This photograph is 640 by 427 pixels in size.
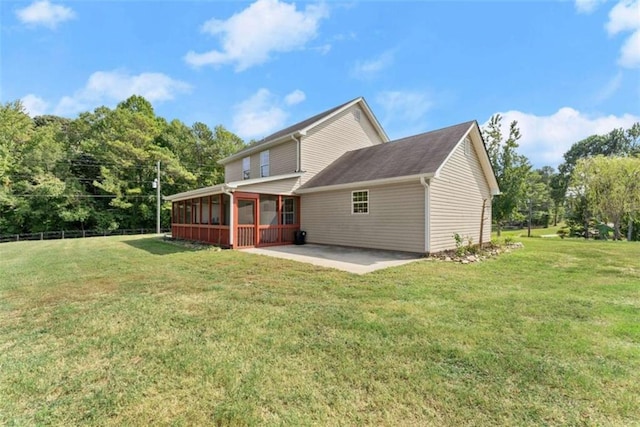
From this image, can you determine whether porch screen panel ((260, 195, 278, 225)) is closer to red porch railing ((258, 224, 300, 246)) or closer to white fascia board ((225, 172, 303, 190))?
red porch railing ((258, 224, 300, 246))

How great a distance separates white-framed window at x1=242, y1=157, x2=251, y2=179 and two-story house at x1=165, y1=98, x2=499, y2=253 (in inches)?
69.3

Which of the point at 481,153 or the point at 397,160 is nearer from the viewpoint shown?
the point at 397,160

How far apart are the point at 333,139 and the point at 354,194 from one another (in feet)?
16.9

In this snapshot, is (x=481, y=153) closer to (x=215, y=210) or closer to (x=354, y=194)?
(x=354, y=194)

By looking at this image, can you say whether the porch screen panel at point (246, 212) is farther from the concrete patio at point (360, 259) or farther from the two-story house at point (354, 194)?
the concrete patio at point (360, 259)

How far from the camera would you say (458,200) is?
1137 centimetres

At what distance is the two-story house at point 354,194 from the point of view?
10117mm

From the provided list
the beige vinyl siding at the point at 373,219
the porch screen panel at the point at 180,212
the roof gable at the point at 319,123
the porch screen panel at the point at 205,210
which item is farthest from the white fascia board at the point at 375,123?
the porch screen panel at the point at 180,212

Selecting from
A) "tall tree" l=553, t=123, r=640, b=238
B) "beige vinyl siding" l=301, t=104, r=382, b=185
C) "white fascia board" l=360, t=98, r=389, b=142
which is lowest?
"beige vinyl siding" l=301, t=104, r=382, b=185

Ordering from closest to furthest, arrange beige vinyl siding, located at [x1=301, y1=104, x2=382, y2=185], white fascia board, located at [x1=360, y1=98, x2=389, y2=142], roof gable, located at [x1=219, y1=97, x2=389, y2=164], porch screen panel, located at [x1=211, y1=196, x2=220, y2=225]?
porch screen panel, located at [x1=211, y1=196, x2=220, y2=225], roof gable, located at [x1=219, y1=97, x2=389, y2=164], beige vinyl siding, located at [x1=301, y1=104, x2=382, y2=185], white fascia board, located at [x1=360, y1=98, x2=389, y2=142]

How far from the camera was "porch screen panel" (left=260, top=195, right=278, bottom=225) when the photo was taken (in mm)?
13113

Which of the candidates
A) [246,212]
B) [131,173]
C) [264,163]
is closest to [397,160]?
[246,212]

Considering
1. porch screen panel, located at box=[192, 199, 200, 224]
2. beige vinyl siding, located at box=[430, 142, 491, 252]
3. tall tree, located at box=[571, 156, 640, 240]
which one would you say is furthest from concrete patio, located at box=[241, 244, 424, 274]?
tall tree, located at box=[571, 156, 640, 240]

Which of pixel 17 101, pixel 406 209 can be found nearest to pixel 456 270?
pixel 406 209
